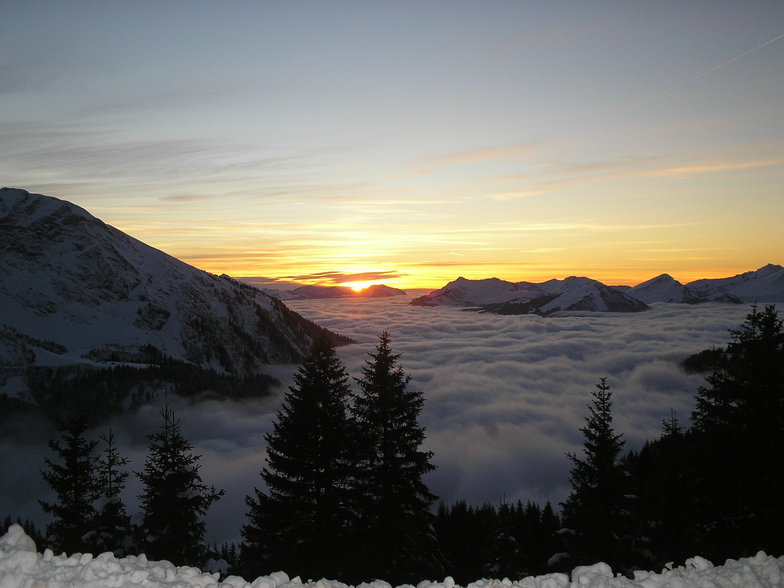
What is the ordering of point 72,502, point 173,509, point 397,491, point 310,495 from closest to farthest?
point 310,495 → point 397,491 → point 173,509 → point 72,502

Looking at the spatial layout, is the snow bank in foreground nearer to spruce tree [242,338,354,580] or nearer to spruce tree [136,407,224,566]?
spruce tree [242,338,354,580]

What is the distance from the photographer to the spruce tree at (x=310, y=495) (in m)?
16.8

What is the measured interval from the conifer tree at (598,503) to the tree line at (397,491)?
0.16ft

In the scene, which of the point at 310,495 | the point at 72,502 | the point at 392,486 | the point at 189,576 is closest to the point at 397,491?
the point at 392,486

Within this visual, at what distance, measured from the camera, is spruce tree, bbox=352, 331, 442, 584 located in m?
17.1

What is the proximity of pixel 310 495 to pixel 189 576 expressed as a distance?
11795 millimetres

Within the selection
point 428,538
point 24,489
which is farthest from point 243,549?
point 24,489

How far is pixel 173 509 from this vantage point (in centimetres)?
1905

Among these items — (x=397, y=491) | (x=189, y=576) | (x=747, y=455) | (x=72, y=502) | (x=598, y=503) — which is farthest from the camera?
(x=72, y=502)

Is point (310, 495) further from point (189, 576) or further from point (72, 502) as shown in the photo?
point (72, 502)

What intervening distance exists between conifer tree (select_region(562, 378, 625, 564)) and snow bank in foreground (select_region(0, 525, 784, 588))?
13.6 meters

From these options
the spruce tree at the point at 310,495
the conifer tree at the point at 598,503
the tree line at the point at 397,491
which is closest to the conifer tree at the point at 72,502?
the tree line at the point at 397,491

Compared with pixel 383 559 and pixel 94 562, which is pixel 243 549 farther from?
pixel 94 562

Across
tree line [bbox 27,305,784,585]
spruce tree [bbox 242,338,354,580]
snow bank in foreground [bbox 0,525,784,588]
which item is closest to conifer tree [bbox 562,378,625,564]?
tree line [bbox 27,305,784,585]
